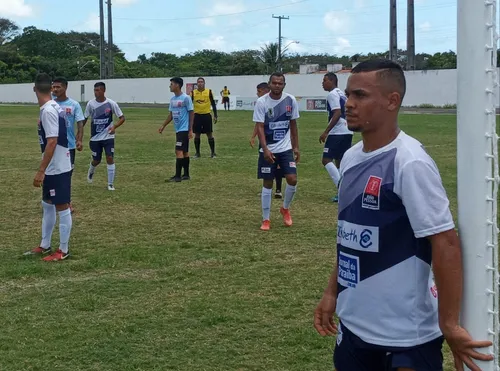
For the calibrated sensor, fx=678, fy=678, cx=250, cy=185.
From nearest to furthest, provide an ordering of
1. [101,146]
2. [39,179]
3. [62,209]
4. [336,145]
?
[39,179] < [62,209] < [336,145] < [101,146]

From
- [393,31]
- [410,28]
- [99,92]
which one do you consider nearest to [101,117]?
[99,92]

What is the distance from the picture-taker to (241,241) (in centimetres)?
808

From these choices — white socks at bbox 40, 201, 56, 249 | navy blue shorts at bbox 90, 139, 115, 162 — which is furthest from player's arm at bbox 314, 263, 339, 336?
navy blue shorts at bbox 90, 139, 115, 162

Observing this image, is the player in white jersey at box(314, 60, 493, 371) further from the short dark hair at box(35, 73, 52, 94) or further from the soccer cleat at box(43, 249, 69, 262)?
the short dark hair at box(35, 73, 52, 94)

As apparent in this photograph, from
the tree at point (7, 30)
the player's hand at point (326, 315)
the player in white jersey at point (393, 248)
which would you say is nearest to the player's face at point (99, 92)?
the player's hand at point (326, 315)

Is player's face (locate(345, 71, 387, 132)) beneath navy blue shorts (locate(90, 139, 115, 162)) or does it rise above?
above

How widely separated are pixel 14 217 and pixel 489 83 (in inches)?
336

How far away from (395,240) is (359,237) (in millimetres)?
150

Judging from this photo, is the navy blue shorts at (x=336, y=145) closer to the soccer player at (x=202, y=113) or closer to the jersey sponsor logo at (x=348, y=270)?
the soccer player at (x=202, y=113)

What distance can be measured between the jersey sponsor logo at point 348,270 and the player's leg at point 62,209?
506 cm

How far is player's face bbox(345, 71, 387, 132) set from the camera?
8.57 ft

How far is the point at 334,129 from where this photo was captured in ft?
36.0

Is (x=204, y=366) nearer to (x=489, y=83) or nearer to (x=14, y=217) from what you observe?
(x=489, y=83)

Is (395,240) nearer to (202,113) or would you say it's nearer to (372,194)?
(372,194)
